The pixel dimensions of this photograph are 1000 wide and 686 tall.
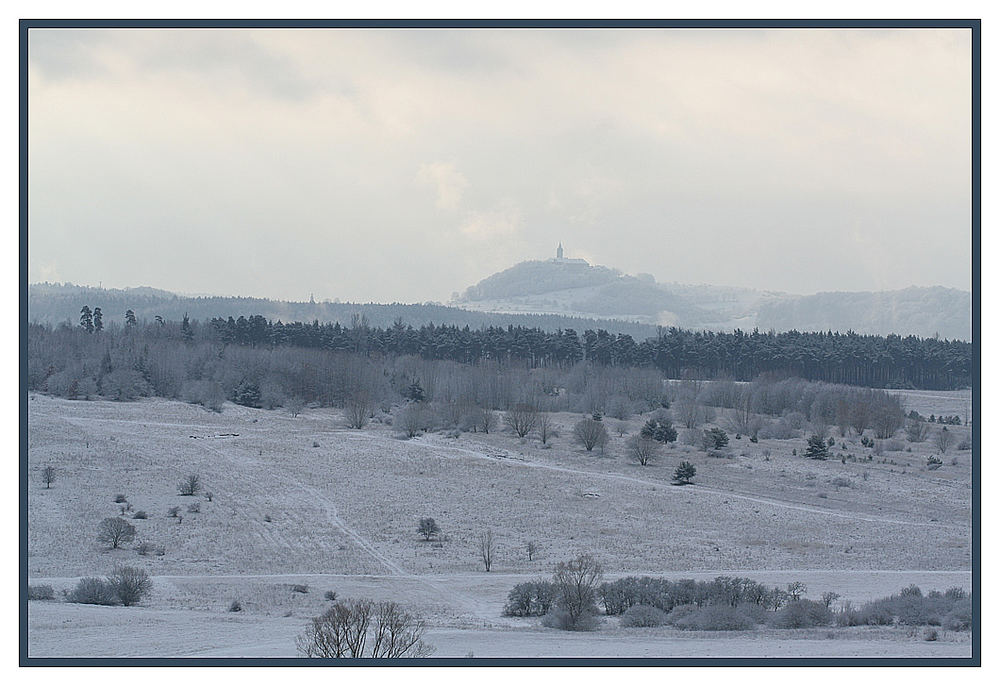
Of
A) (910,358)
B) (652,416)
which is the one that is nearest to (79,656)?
(652,416)

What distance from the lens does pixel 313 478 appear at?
124ft

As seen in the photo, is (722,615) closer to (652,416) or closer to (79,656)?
(79,656)

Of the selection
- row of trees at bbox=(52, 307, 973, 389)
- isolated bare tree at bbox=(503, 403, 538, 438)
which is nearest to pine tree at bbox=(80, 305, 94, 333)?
row of trees at bbox=(52, 307, 973, 389)

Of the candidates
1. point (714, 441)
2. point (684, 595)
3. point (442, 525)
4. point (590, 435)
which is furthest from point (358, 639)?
point (714, 441)

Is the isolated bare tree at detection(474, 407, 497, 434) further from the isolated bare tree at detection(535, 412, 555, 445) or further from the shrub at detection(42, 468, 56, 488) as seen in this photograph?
the shrub at detection(42, 468, 56, 488)

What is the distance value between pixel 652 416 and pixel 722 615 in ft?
140

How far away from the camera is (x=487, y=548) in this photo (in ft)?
90.7

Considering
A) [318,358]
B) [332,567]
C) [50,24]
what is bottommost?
[332,567]

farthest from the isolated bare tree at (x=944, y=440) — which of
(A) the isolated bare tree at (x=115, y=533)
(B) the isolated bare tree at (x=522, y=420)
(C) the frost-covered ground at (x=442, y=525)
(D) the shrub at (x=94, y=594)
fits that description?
(D) the shrub at (x=94, y=594)

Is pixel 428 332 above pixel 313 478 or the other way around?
above

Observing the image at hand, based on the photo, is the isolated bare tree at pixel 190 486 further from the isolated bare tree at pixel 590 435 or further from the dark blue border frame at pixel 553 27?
the isolated bare tree at pixel 590 435

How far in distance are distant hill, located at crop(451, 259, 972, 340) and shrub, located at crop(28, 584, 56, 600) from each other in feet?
78.0

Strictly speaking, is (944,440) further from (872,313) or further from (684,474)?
(684,474)

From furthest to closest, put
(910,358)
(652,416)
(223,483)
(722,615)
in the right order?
1. (910,358)
2. (652,416)
3. (223,483)
4. (722,615)
